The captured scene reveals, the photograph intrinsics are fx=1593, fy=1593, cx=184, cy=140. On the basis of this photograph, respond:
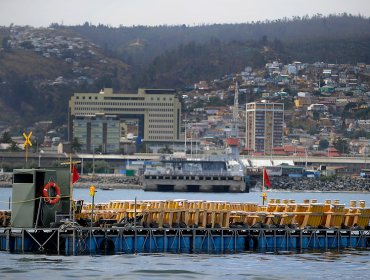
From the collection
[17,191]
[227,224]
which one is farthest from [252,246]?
[17,191]

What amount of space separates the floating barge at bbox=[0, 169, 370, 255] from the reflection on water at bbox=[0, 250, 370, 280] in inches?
58.1

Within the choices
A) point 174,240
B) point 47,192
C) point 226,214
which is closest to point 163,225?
point 174,240

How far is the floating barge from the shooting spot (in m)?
72.5

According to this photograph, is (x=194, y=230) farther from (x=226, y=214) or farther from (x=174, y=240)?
(x=226, y=214)

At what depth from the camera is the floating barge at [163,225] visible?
7250 centimetres

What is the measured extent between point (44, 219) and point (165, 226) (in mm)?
5821

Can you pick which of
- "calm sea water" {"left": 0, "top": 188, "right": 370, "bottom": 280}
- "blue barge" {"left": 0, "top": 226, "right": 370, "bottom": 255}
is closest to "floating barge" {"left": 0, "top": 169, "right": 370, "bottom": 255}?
"blue barge" {"left": 0, "top": 226, "right": 370, "bottom": 255}

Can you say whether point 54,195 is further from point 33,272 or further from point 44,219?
point 33,272

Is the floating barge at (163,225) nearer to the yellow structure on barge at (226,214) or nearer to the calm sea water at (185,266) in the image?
the yellow structure on barge at (226,214)

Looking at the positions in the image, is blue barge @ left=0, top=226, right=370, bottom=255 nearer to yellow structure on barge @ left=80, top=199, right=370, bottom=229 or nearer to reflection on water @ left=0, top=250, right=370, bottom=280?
yellow structure on barge @ left=80, top=199, right=370, bottom=229

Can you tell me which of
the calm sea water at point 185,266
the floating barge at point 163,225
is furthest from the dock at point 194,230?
the calm sea water at point 185,266

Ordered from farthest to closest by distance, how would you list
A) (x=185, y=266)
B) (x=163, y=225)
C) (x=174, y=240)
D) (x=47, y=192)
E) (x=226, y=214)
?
(x=226, y=214), (x=163, y=225), (x=174, y=240), (x=47, y=192), (x=185, y=266)

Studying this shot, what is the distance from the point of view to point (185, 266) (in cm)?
6925

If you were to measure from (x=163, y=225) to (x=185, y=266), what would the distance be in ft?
20.3
